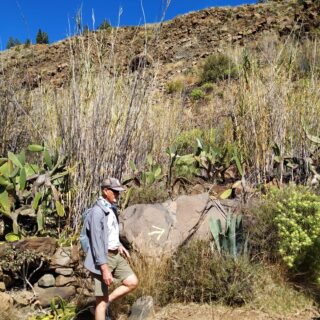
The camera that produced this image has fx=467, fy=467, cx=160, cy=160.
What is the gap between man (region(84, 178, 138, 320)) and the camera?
3.33 m

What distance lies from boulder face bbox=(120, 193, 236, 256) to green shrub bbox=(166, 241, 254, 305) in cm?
31

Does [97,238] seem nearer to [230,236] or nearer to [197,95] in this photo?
[230,236]

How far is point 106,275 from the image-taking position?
10.8 feet

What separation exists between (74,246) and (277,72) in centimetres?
330

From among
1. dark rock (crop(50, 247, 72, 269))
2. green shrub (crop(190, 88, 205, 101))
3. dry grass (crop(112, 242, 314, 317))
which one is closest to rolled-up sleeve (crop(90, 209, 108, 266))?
dry grass (crop(112, 242, 314, 317))

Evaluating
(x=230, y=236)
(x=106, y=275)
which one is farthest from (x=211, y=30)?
(x=106, y=275)

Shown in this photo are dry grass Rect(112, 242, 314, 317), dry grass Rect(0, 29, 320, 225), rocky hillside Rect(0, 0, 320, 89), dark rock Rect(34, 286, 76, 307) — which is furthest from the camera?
rocky hillside Rect(0, 0, 320, 89)

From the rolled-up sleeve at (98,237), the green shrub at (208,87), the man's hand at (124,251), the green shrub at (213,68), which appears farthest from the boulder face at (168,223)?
the green shrub at (213,68)

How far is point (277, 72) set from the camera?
5.83m

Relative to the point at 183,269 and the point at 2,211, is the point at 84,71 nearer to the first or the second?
the point at 2,211

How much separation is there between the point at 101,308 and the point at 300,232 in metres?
1.68

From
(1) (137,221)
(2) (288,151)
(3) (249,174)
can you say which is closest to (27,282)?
(1) (137,221)

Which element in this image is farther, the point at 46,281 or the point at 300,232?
the point at 46,281

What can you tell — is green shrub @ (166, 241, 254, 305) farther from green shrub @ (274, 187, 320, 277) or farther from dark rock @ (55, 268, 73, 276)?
dark rock @ (55, 268, 73, 276)
